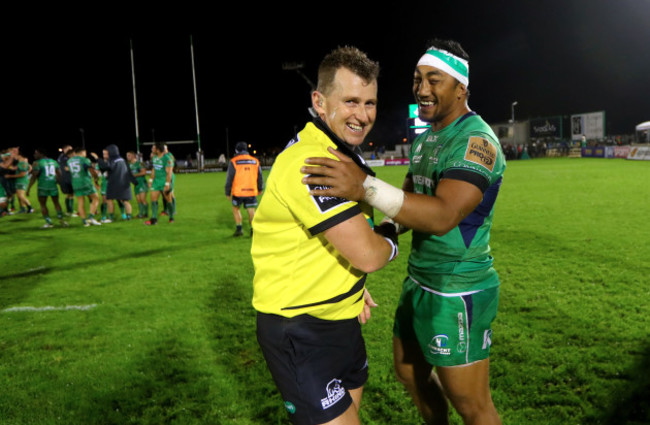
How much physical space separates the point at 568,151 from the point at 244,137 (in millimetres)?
73666

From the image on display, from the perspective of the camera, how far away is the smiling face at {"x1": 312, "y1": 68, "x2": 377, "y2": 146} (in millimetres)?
2152

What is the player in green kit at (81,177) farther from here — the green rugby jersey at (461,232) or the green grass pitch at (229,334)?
the green rugby jersey at (461,232)

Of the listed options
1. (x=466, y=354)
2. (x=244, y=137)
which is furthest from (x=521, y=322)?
(x=244, y=137)

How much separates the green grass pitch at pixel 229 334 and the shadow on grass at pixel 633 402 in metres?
0.01

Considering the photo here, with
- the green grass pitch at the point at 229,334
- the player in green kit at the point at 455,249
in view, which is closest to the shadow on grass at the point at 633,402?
the green grass pitch at the point at 229,334

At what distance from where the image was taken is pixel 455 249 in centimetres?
250

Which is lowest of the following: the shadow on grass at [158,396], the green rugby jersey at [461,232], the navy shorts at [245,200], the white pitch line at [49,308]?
the shadow on grass at [158,396]

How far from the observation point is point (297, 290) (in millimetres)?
2025

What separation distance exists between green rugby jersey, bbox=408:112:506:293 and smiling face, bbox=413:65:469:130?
10 centimetres

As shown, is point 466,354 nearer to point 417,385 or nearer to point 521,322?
point 417,385

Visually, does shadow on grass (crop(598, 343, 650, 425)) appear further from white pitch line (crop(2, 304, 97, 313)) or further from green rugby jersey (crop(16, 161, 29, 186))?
green rugby jersey (crop(16, 161, 29, 186))

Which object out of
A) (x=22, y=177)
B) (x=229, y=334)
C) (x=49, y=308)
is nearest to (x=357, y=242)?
(x=229, y=334)

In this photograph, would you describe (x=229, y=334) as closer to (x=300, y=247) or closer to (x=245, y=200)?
(x=300, y=247)

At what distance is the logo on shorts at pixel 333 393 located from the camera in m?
1.99
